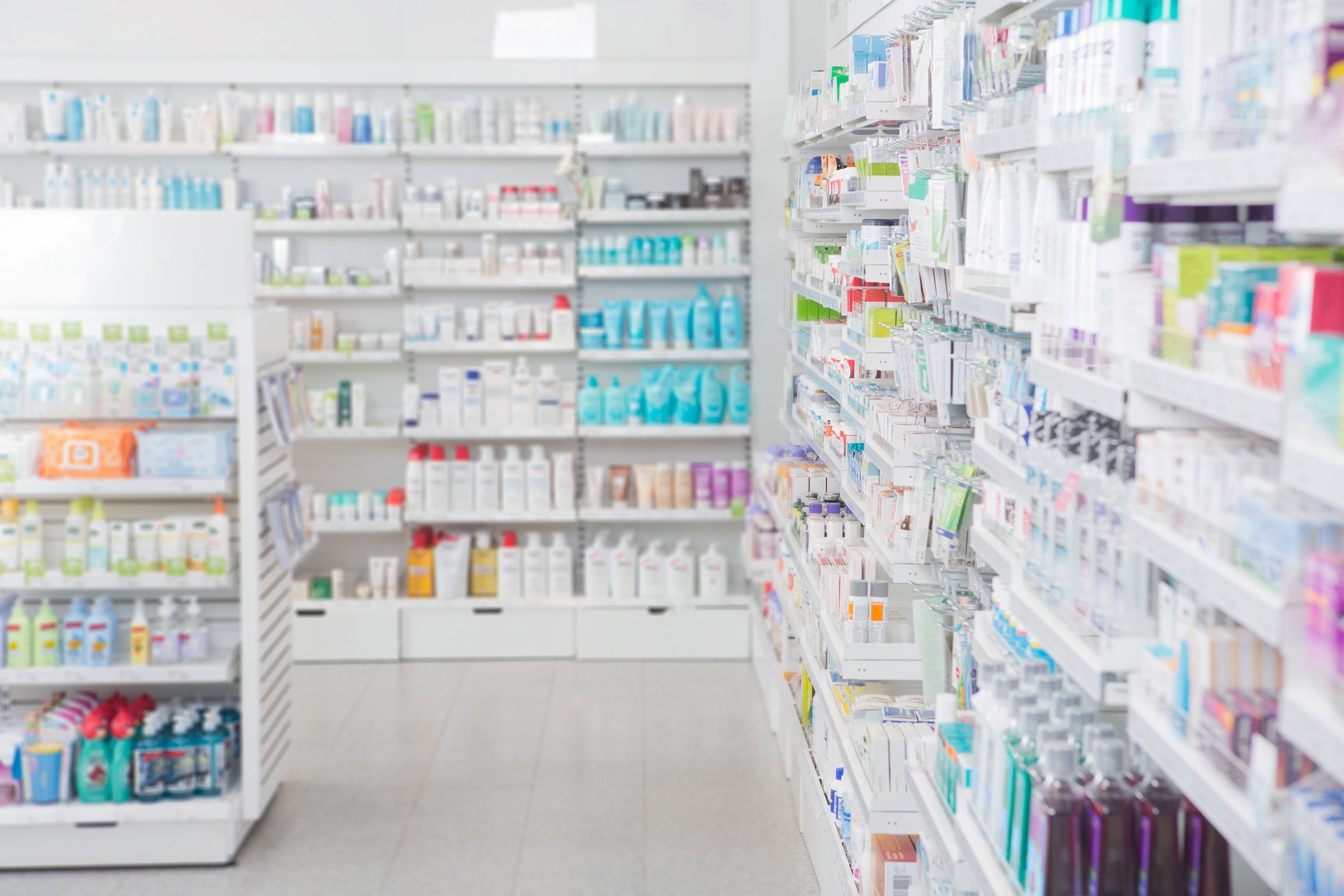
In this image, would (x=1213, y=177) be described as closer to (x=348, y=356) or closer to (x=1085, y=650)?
(x=1085, y=650)

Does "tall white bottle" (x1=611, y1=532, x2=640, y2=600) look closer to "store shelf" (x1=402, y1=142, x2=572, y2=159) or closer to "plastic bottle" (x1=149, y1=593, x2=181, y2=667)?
"store shelf" (x1=402, y1=142, x2=572, y2=159)

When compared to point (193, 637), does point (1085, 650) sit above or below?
above

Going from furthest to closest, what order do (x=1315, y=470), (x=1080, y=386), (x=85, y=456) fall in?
1. (x=85, y=456)
2. (x=1080, y=386)
3. (x=1315, y=470)

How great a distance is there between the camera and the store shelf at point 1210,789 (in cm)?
137

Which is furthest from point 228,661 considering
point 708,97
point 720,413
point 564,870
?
point 708,97

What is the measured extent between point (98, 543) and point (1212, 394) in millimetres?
3782

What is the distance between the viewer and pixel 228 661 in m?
4.48

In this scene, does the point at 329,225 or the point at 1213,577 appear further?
the point at 329,225

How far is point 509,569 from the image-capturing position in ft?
22.4

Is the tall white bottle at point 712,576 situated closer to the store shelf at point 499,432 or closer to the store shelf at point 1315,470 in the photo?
the store shelf at point 499,432

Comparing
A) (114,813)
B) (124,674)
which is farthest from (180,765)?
(124,674)

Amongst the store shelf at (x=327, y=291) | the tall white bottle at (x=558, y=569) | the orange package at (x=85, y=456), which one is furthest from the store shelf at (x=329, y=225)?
the orange package at (x=85, y=456)

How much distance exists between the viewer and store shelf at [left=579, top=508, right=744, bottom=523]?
687 centimetres

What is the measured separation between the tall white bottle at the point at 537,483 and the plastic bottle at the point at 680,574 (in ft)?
2.22
